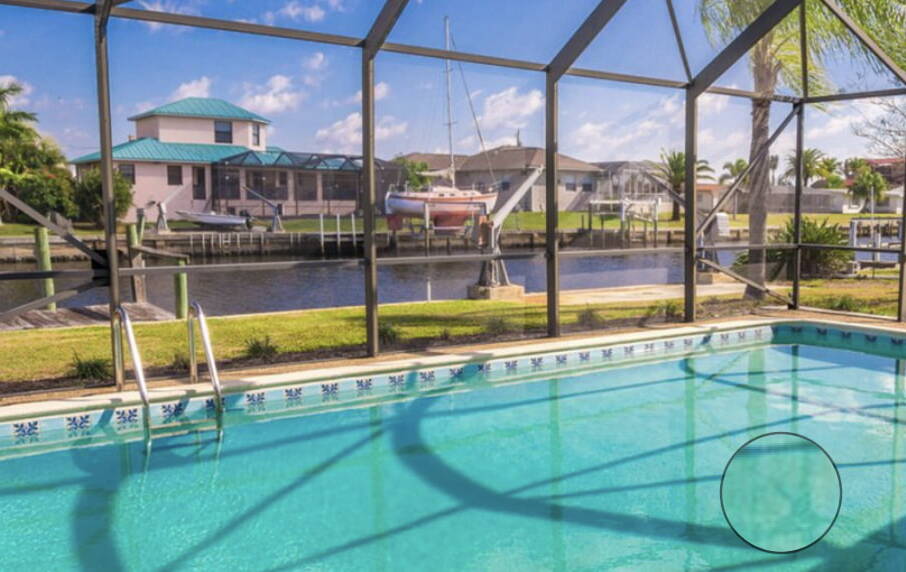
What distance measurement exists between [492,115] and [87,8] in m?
3.94

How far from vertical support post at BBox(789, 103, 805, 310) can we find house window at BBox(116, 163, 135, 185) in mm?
8067

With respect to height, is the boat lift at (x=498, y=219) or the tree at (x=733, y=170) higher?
the tree at (x=733, y=170)

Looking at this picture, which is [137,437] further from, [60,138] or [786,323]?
[786,323]

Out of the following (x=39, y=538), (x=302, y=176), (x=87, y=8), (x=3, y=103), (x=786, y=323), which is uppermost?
(x=87, y=8)

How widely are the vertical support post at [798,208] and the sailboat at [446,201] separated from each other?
4.50 metres

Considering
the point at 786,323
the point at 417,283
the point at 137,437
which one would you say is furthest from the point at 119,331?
the point at 786,323

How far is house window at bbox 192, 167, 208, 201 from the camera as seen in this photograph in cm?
645

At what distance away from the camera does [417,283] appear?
869 cm

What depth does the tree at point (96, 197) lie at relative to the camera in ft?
19.9

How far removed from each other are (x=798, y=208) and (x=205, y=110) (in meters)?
7.64

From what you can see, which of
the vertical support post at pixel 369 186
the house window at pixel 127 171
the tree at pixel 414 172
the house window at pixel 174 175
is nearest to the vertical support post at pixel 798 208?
the tree at pixel 414 172

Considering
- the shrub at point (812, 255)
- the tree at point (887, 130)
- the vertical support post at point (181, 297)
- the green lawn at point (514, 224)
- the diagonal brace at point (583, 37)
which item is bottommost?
the vertical support post at point (181, 297)

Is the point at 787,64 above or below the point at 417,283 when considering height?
above

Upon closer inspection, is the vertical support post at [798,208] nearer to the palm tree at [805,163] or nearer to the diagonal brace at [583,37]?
the palm tree at [805,163]
